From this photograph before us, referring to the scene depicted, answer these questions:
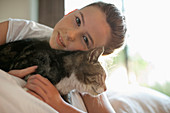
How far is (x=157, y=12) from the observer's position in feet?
7.85

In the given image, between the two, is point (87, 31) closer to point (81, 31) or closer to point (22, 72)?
point (81, 31)

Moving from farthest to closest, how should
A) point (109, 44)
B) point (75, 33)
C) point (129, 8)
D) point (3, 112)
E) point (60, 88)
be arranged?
point (129, 8)
point (109, 44)
point (75, 33)
point (60, 88)
point (3, 112)

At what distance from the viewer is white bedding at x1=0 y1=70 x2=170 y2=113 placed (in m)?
0.53

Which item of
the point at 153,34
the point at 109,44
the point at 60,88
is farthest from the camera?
the point at 153,34

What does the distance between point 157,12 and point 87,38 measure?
1817mm

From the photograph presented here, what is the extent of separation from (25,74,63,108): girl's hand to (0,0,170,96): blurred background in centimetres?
134

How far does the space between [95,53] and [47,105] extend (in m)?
0.39

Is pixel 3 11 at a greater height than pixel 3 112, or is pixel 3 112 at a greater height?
pixel 3 11

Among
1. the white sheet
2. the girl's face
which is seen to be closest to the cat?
the girl's face

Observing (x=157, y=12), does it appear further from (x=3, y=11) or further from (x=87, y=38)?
(x=3, y=11)

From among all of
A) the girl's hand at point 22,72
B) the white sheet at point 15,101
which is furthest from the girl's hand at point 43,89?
the white sheet at point 15,101

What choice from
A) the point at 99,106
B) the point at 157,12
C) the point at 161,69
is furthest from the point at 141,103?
the point at 157,12

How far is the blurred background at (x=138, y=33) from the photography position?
89.2 inches

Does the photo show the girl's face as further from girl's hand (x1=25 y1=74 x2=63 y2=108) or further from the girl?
girl's hand (x1=25 y1=74 x2=63 y2=108)
